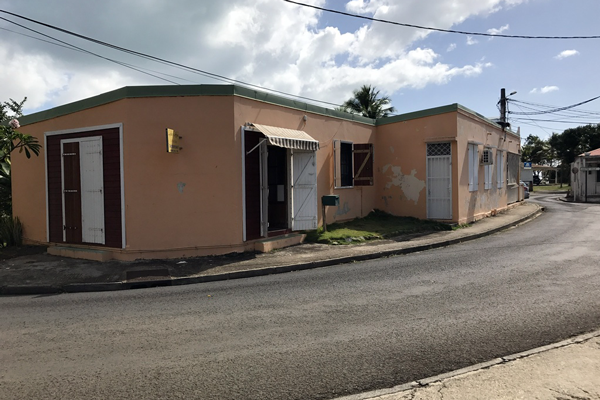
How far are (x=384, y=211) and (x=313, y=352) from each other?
11805 mm

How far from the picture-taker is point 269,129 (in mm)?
10609

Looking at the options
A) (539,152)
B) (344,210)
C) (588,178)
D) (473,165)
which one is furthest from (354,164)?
(539,152)

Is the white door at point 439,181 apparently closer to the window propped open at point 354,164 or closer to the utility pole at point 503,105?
the window propped open at point 354,164

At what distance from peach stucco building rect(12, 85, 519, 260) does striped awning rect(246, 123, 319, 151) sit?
40 mm

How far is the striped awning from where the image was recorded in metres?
10.2

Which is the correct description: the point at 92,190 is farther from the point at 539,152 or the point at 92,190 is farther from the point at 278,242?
the point at 539,152

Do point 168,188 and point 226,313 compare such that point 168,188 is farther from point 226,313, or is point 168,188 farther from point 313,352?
point 313,352

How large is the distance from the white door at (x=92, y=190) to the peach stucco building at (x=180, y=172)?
3 centimetres

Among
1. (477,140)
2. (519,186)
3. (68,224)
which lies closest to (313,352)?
(68,224)

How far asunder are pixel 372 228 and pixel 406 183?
2813mm

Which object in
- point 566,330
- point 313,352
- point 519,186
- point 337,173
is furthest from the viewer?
point 519,186

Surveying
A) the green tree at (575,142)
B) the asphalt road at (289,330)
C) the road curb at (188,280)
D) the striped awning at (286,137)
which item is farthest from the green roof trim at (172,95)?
the green tree at (575,142)

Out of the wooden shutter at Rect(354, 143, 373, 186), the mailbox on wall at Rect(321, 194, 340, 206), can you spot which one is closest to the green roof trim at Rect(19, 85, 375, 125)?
the mailbox on wall at Rect(321, 194, 340, 206)

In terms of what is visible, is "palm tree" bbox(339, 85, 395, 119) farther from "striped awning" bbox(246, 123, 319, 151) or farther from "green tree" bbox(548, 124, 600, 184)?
"green tree" bbox(548, 124, 600, 184)
